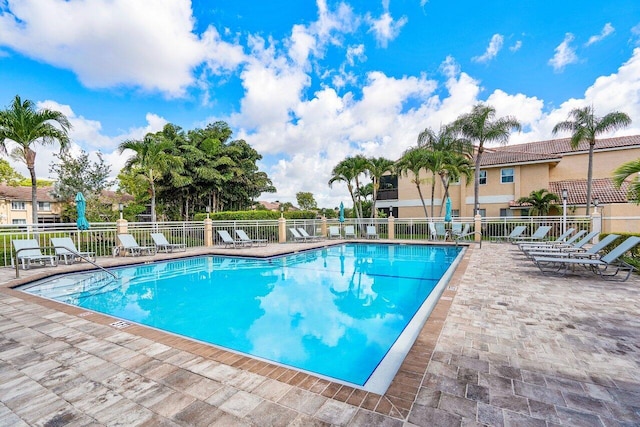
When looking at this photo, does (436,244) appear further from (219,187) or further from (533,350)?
(219,187)

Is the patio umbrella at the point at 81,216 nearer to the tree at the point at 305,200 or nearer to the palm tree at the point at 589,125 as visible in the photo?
the palm tree at the point at 589,125

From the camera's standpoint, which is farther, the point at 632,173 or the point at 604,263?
the point at 632,173

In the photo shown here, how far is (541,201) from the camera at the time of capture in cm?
1800

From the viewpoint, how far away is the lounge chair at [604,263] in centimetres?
606

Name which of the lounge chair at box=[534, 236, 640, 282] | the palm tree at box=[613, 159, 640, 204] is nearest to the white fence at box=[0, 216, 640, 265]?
the palm tree at box=[613, 159, 640, 204]

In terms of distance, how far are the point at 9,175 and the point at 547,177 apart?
49.2m

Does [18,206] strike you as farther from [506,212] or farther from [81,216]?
[506,212]

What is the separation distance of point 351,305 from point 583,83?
18376mm

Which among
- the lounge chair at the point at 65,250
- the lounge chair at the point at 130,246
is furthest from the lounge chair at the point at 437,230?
the lounge chair at the point at 65,250

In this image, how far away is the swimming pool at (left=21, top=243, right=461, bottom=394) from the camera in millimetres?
3818

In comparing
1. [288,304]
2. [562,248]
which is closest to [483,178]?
[562,248]

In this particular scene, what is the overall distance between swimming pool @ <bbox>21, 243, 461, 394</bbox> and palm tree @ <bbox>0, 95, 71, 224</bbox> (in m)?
5.78

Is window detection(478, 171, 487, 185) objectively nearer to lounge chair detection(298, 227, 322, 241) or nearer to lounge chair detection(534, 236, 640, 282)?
lounge chair detection(298, 227, 322, 241)

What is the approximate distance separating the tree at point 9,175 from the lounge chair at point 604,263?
41065 millimetres
